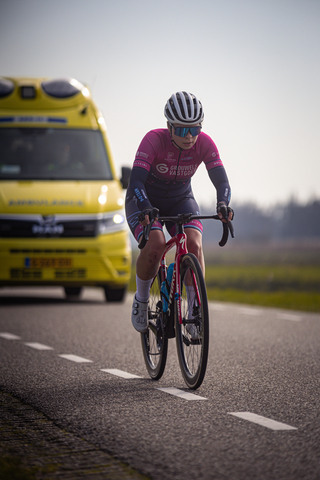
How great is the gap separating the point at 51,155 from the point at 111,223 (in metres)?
1.53

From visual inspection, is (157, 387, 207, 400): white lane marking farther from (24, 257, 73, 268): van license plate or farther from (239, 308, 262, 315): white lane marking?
(24, 257, 73, 268): van license plate

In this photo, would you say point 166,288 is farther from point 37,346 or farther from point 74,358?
point 37,346

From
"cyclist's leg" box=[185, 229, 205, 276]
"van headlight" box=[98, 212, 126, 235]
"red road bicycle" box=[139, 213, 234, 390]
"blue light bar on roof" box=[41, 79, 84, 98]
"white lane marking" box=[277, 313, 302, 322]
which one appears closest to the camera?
"red road bicycle" box=[139, 213, 234, 390]

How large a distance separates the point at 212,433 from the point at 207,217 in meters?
1.75

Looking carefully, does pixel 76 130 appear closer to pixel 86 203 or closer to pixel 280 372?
pixel 86 203

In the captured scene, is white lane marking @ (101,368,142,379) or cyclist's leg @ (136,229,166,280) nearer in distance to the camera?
cyclist's leg @ (136,229,166,280)

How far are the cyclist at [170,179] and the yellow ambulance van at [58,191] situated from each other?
5723mm

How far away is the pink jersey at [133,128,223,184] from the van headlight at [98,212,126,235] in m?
6.12

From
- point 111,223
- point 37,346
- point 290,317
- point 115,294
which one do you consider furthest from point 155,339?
point 115,294

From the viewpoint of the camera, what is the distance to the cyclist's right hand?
543 centimetres

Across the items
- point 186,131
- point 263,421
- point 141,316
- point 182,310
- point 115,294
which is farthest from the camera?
point 115,294

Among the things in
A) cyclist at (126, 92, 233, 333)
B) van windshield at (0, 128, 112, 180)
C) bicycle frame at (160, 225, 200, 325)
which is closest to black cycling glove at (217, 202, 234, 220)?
cyclist at (126, 92, 233, 333)

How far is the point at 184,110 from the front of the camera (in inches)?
223

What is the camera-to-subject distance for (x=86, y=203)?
1205 cm
